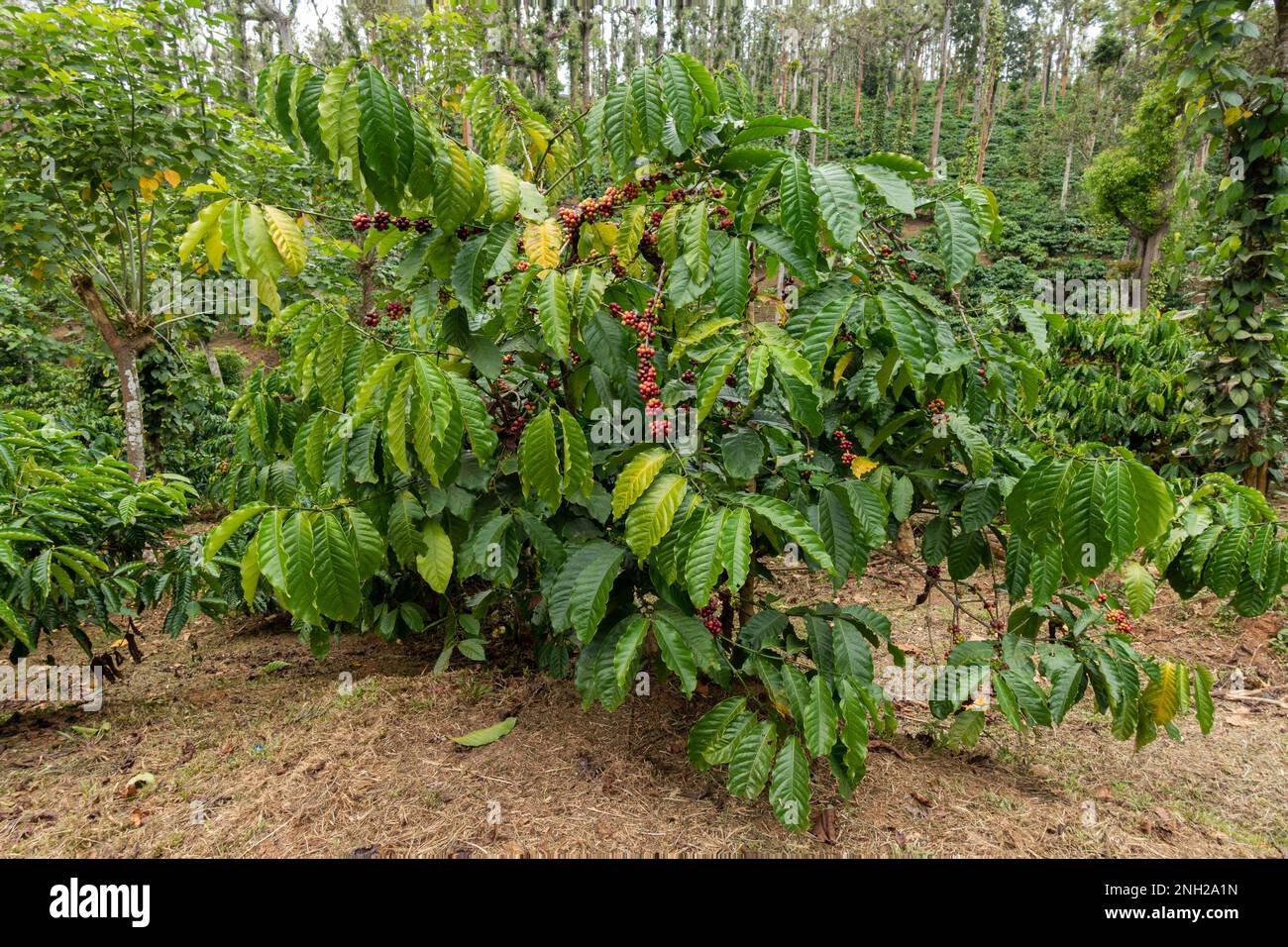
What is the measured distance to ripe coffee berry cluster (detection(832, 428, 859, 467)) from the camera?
6.10ft

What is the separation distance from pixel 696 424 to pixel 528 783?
119 cm

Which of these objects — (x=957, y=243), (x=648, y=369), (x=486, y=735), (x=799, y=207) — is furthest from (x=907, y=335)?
(x=486, y=735)

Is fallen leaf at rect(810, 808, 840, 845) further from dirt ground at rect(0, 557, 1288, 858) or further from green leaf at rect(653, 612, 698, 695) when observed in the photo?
green leaf at rect(653, 612, 698, 695)

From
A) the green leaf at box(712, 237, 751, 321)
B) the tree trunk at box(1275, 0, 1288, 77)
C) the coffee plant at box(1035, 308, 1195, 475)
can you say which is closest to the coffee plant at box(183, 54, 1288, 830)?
the green leaf at box(712, 237, 751, 321)

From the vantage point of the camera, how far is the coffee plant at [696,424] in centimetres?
144

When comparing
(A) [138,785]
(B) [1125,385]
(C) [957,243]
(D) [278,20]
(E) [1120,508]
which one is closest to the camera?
(E) [1120,508]

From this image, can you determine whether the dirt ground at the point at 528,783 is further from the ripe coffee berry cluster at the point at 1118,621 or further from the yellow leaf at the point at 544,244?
the yellow leaf at the point at 544,244

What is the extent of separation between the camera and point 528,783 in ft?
6.74

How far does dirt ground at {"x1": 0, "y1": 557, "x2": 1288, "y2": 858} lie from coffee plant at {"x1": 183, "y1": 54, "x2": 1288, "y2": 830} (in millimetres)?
279

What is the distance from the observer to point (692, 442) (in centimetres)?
164

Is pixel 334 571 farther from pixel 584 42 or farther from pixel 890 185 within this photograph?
pixel 584 42

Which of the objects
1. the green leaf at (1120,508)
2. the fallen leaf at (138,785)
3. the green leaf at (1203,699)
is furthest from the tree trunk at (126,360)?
the green leaf at (1203,699)

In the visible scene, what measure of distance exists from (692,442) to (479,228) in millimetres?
748

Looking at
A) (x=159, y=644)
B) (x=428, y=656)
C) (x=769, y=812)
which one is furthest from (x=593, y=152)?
(x=159, y=644)
